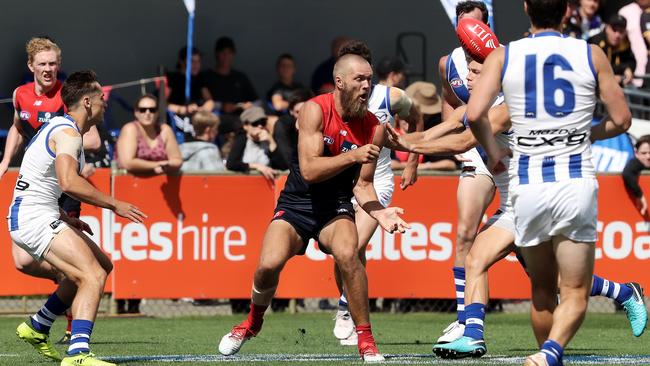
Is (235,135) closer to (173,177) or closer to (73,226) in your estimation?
(173,177)

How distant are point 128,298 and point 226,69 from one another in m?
4.48

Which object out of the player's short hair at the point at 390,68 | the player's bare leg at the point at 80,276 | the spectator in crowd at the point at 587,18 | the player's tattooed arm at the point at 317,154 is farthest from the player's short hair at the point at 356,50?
the spectator in crowd at the point at 587,18

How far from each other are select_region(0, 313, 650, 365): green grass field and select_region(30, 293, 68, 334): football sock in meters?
0.24

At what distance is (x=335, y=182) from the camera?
9297 mm

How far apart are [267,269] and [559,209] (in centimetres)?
279

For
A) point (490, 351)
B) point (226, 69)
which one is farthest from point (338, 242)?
point (226, 69)

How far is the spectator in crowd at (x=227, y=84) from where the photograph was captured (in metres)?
17.7

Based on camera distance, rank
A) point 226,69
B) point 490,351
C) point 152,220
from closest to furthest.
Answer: point 490,351 < point 152,220 < point 226,69

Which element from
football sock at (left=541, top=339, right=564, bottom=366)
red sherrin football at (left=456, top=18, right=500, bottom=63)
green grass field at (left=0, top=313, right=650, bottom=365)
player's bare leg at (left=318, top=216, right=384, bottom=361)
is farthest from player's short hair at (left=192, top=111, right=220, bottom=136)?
football sock at (left=541, top=339, right=564, bottom=366)

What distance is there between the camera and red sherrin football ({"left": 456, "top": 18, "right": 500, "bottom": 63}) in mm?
9367

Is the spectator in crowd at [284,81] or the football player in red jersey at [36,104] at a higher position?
the football player in red jersey at [36,104]

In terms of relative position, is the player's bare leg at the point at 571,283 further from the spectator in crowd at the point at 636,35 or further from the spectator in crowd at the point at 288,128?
the spectator in crowd at the point at 636,35

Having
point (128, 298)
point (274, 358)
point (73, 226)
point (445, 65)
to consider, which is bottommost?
point (128, 298)

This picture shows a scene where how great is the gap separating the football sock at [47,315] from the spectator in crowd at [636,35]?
9604 mm
